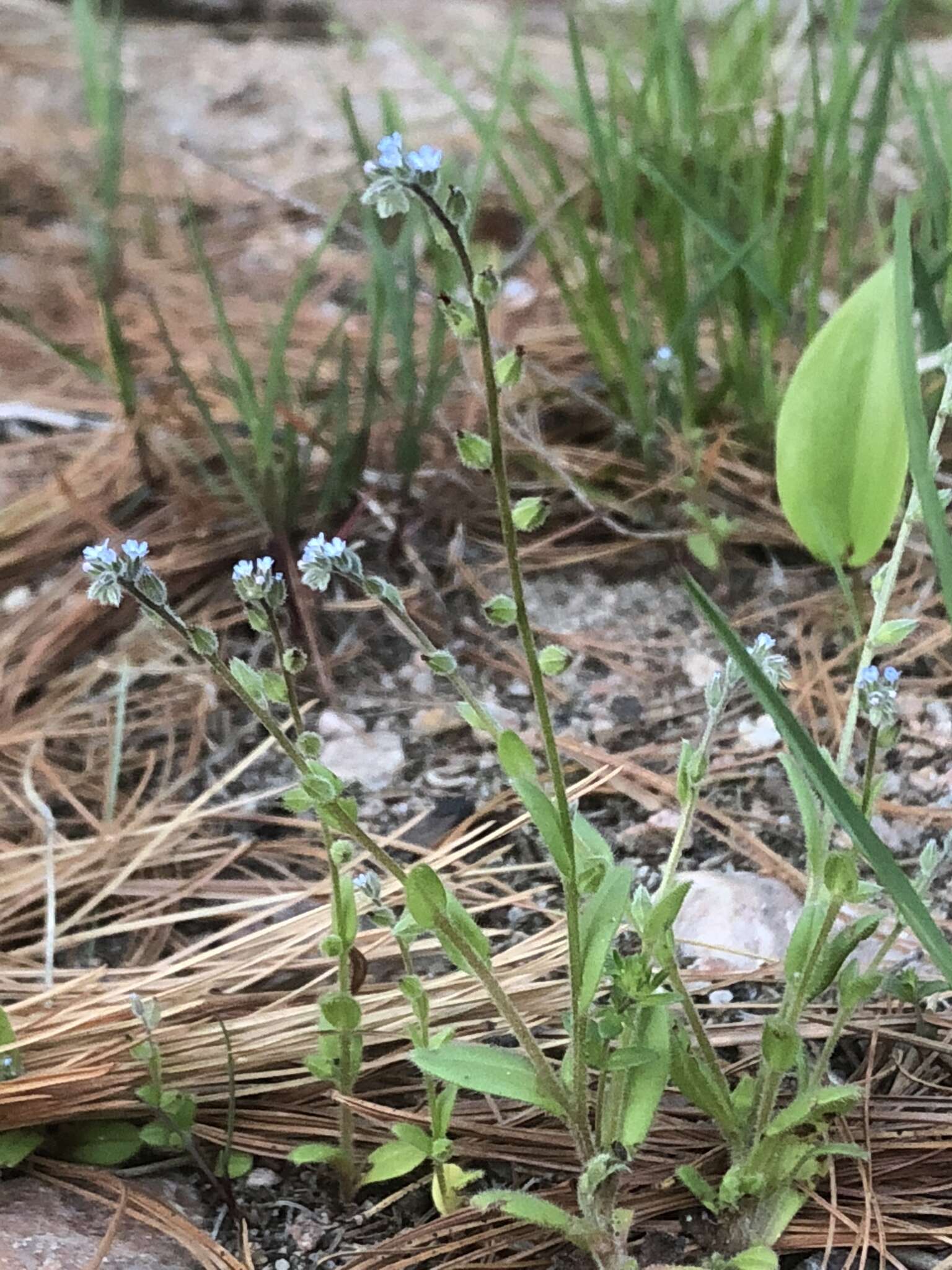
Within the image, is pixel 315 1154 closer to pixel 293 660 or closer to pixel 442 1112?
pixel 442 1112

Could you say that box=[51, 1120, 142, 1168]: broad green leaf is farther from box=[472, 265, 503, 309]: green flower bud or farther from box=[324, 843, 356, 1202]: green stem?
box=[472, 265, 503, 309]: green flower bud

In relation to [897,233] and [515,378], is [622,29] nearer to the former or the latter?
[897,233]

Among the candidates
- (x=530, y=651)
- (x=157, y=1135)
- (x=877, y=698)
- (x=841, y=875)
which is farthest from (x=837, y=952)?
(x=157, y=1135)

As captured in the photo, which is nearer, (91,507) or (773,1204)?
(773,1204)

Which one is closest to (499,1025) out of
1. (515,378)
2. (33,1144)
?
(33,1144)

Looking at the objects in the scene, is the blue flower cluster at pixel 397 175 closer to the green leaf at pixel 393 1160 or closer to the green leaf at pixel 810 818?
the green leaf at pixel 810 818
